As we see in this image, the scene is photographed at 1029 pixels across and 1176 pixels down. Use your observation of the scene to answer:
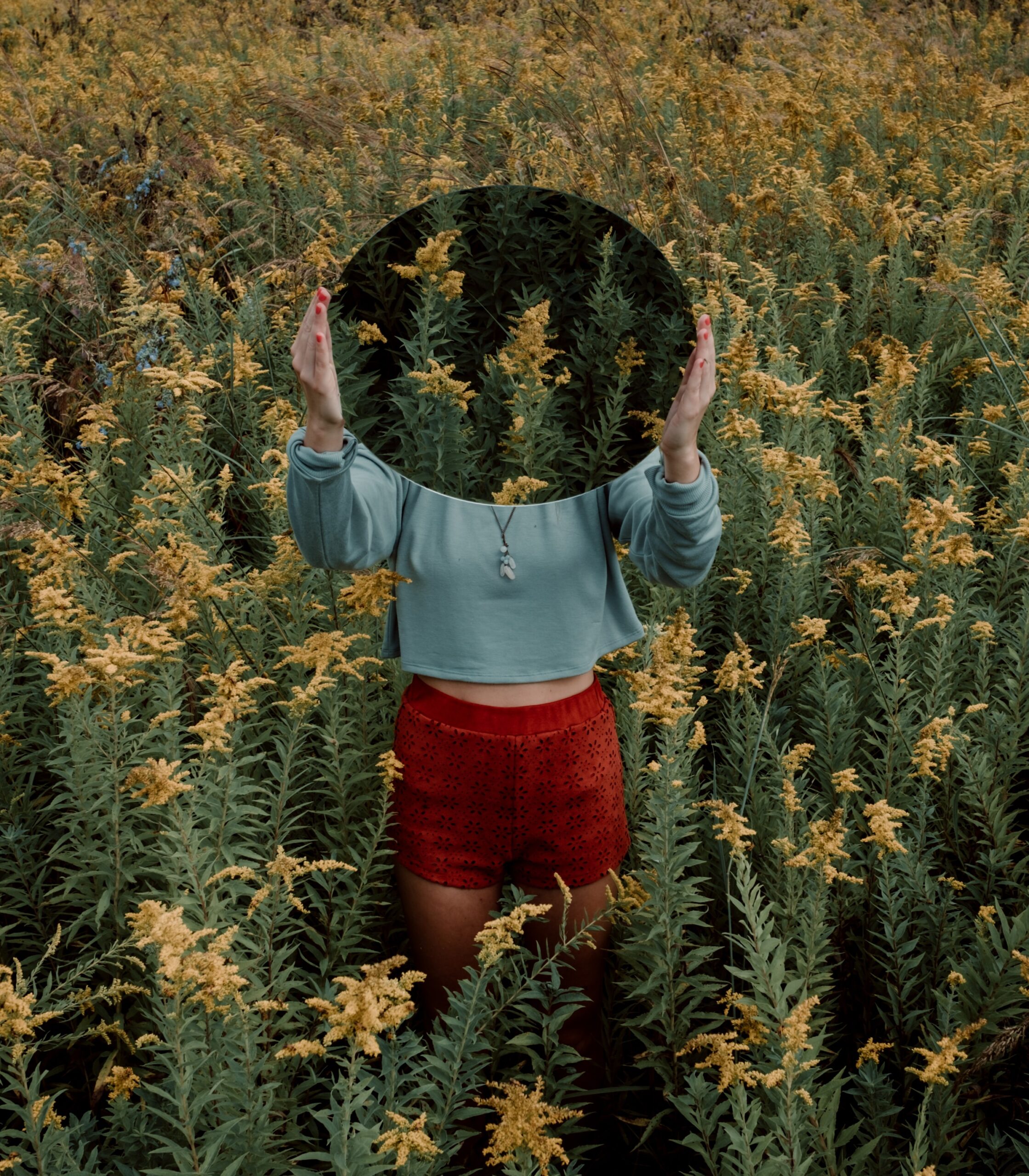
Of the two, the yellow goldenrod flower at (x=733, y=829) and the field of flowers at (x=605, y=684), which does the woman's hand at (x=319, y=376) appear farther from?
the yellow goldenrod flower at (x=733, y=829)

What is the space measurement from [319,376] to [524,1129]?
1240 mm

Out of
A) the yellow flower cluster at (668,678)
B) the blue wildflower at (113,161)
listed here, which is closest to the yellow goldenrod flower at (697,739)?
the yellow flower cluster at (668,678)

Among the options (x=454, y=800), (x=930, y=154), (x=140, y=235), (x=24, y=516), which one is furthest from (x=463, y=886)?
(x=930, y=154)

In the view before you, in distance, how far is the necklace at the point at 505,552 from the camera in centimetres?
200

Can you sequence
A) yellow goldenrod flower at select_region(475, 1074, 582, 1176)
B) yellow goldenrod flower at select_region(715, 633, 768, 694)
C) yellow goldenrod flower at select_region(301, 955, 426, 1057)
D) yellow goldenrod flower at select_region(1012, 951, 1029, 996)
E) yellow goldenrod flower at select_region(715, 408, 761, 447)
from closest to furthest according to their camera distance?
→ yellow goldenrod flower at select_region(301, 955, 426, 1057)
yellow goldenrod flower at select_region(475, 1074, 582, 1176)
yellow goldenrod flower at select_region(1012, 951, 1029, 996)
yellow goldenrod flower at select_region(715, 633, 768, 694)
yellow goldenrod flower at select_region(715, 408, 761, 447)

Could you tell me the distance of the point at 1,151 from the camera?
17.4 ft

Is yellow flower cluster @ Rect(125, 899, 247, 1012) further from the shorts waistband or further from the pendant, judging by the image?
the pendant

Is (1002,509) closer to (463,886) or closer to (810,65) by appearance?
(463,886)

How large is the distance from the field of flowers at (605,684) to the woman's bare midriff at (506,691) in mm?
207

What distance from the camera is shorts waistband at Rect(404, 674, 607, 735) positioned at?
2.05 m

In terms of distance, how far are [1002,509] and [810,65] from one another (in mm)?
5728

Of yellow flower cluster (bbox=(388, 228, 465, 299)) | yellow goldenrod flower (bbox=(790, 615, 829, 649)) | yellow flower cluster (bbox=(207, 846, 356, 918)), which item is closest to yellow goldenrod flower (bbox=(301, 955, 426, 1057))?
yellow flower cluster (bbox=(207, 846, 356, 918))

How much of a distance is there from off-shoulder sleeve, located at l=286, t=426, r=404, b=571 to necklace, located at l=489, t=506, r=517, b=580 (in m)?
0.20

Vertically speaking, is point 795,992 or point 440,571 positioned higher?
point 440,571
